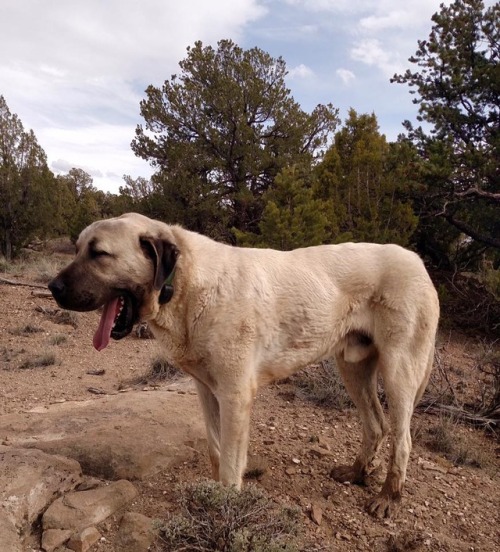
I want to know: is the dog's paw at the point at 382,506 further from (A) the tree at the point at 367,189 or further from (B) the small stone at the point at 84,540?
(A) the tree at the point at 367,189

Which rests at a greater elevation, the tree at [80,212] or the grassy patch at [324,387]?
the tree at [80,212]

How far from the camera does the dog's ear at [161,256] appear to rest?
113 inches

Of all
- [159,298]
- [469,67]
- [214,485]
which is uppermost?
[469,67]

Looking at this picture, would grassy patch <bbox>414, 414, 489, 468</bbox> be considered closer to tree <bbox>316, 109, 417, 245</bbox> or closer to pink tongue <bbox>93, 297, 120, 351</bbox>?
pink tongue <bbox>93, 297, 120, 351</bbox>

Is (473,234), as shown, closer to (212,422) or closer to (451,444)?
(451,444)

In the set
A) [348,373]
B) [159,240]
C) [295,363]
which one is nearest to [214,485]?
[295,363]

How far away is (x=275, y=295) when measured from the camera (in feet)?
10.8

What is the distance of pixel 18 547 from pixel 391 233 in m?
9.41

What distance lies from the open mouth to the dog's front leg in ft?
2.34

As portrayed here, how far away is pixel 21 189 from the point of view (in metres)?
19.7

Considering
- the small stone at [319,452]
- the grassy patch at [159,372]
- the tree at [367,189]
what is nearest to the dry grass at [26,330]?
the grassy patch at [159,372]

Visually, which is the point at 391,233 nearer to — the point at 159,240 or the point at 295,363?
the point at 295,363

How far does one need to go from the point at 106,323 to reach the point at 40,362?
572 centimetres

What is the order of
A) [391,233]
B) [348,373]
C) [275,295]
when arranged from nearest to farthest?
[275,295] → [348,373] → [391,233]
